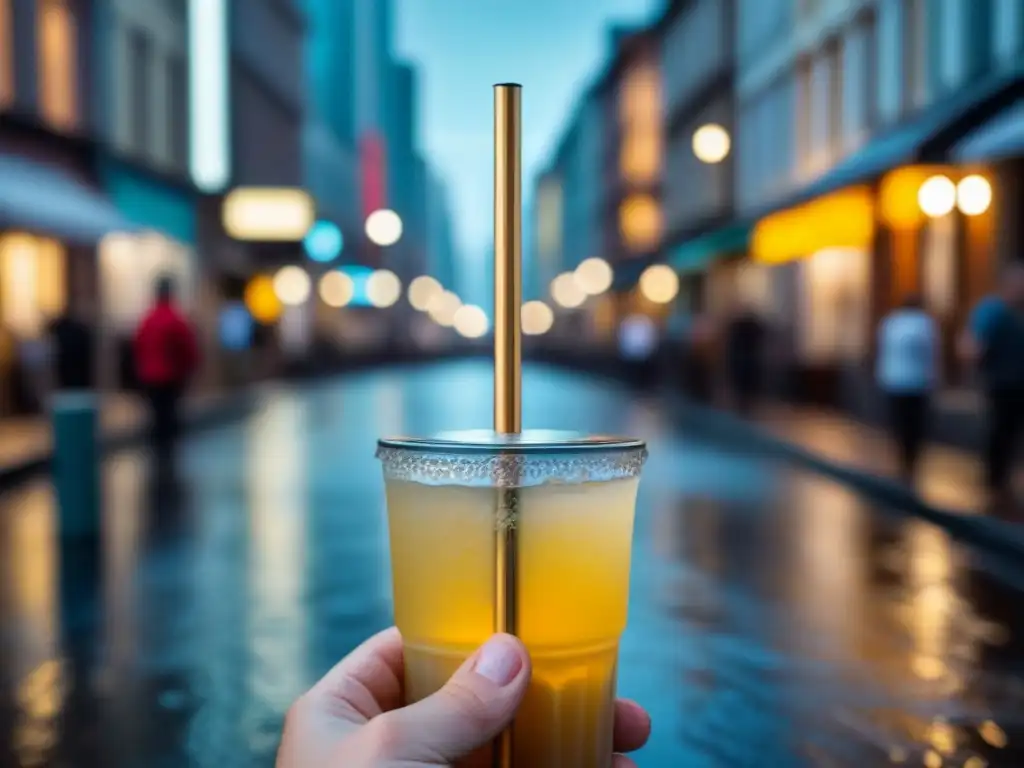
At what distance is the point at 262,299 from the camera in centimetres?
5038

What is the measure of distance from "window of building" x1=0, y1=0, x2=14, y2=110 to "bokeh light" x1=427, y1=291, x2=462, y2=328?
118m

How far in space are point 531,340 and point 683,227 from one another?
303ft

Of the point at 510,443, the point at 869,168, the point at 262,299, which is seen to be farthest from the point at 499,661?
the point at 262,299

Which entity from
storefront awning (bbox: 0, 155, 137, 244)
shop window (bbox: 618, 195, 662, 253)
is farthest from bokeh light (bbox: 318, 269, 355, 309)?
storefront awning (bbox: 0, 155, 137, 244)

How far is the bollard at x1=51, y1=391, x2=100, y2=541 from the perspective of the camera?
1065 centimetres

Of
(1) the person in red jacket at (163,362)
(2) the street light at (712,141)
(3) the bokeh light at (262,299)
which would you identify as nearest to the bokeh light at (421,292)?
(3) the bokeh light at (262,299)

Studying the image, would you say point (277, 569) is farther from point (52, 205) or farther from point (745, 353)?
point (745, 353)

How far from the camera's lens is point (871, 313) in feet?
82.7

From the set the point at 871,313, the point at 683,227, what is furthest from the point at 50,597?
the point at 683,227

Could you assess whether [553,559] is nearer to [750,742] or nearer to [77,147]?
[750,742]

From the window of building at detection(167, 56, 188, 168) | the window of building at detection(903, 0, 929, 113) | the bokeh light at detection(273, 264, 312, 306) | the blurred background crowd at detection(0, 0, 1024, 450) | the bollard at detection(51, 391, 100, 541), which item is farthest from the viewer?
the bokeh light at detection(273, 264, 312, 306)

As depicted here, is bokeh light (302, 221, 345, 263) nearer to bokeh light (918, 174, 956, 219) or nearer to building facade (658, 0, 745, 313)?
building facade (658, 0, 745, 313)

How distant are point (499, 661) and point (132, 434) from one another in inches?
754

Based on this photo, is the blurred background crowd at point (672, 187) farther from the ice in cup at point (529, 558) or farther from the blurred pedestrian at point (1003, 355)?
the blurred pedestrian at point (1003, 355)
